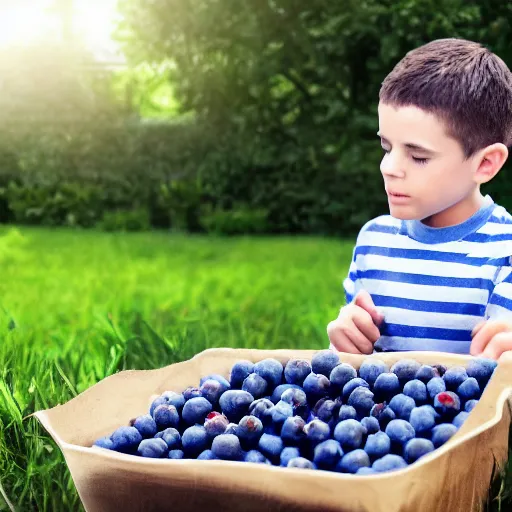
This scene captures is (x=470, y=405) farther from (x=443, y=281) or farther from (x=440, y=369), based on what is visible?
(x=443, y=281)

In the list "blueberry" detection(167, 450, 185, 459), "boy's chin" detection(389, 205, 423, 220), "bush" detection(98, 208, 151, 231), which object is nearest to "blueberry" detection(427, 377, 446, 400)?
"blueberry" detection(167, 450, 185, 459)

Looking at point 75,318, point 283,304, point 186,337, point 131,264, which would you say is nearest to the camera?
point 186,337

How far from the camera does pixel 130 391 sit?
1.60m

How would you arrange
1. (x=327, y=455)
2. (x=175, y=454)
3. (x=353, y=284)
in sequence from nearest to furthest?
(x=327, y=455)
(x=175, y=454)
(x=353, y=284)

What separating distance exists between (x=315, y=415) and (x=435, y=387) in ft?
0.69

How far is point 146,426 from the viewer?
142cm

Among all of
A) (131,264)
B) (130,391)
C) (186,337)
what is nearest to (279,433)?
(130,391)

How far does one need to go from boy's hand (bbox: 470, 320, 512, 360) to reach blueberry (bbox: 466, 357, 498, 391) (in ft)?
0.63

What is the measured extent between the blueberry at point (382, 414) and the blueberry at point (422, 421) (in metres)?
0.05

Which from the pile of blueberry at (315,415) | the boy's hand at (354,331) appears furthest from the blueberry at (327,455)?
the boy's hand at (354,331)

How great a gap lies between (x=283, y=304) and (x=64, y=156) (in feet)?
26.4

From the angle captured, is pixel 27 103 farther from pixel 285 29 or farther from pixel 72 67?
pixel 285 29

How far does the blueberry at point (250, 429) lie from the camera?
4.37 feet

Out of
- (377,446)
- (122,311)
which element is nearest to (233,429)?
(377,446)
